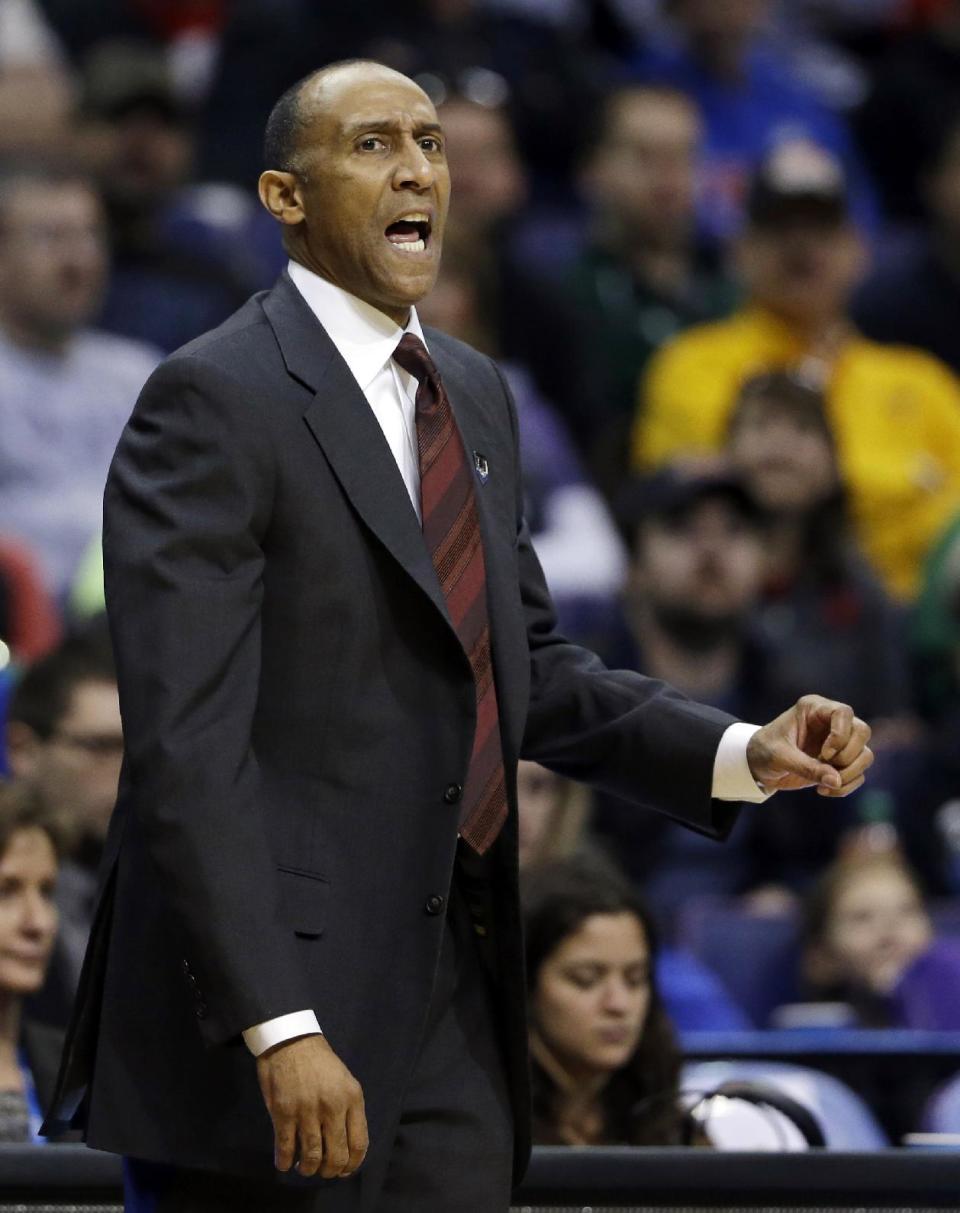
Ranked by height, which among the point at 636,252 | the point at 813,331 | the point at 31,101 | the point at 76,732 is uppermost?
the point at 31,101

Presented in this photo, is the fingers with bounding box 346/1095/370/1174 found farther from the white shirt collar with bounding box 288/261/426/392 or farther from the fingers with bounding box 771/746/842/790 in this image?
the white shirt collar with bounding box 288/261/426/392

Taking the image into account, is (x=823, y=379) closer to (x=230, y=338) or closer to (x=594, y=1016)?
(x=594, y=1016)

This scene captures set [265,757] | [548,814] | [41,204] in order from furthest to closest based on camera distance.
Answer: [41,204], [548,814], [265,757]

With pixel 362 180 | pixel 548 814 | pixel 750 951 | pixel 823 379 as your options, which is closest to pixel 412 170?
pixel 362 180

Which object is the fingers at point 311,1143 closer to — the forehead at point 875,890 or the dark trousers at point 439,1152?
the dark trousers at point 439,1152

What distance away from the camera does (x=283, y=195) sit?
2.03 meters

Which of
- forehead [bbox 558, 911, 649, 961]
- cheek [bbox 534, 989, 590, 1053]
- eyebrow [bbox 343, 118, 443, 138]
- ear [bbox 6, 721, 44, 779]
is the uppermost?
eyebrow [bbox 343, 118, 443, 138]

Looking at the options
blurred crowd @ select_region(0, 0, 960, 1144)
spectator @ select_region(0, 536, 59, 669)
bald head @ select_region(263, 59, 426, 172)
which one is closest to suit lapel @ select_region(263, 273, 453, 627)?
bald head @ select_region(263, 59, 426, 172)

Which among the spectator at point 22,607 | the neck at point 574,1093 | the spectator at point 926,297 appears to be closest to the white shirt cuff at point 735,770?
the neck at point 574,1093

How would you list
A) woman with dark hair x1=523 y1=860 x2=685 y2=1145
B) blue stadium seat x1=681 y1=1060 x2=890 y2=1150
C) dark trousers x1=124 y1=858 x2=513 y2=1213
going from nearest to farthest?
dark trousers x1=124 y1=858 x2=513 y2=1213
blue stadium seat x1=681 y1=1060 x2=890 y2=1150
woman with dark hair x1=523 y1=860 x2=685 y2=1145

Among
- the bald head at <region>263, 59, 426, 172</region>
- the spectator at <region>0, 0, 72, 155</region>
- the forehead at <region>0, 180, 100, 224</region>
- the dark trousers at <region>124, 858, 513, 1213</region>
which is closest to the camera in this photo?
the dark trousers at <region>124, 858, 513, 1213</region>

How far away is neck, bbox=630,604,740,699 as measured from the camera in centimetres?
506

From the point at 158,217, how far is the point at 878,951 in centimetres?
308

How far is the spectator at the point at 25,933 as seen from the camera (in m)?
3.22
